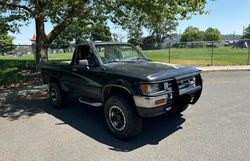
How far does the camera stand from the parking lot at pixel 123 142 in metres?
4.45

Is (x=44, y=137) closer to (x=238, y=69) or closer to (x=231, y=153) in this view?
(x=231, y=153)

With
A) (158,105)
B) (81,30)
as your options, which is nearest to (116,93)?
(158,105)

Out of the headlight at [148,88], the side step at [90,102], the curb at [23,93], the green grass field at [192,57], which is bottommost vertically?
the curb at [23,93]

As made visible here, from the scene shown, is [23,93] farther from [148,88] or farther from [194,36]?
[194,36]

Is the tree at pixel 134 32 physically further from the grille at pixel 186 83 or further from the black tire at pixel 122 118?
the black tire at pixel 122 118

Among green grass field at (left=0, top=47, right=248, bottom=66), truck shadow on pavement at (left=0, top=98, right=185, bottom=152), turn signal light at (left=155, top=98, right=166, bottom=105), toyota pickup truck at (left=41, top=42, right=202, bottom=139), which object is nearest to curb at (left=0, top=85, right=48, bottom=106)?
truck shadow on pavement at (left=0, top=98, right=185, bottom=152)

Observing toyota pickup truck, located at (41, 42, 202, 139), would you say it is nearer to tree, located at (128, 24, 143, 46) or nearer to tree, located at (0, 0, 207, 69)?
tree, located at (0, 0, 207, 69)

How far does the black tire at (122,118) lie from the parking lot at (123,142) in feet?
0.55

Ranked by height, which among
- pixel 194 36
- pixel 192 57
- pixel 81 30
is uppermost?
pixel 194 36

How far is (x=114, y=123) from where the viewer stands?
536cm

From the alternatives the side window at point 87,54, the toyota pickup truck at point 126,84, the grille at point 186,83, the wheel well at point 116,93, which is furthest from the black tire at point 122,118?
the side window at point 87,54

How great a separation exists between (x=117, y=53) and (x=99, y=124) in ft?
5.61

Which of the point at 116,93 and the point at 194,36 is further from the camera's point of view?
the point at 194,36

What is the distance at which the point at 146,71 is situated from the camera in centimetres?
504
